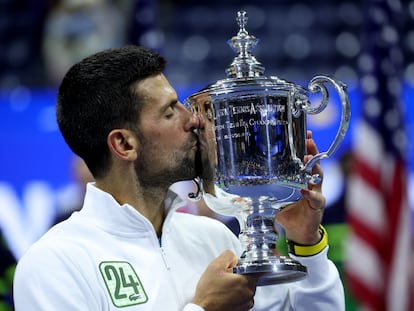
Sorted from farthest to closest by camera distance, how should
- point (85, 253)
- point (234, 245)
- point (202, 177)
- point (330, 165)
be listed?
point (330, 165) → point (234, 245) → point (202, 177) → point (85, 253)

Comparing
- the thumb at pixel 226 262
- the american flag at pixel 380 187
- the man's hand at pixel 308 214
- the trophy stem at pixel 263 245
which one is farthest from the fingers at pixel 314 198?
the american flag at pixel 380 187

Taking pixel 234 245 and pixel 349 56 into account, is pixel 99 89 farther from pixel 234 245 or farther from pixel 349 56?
pixel 349 56

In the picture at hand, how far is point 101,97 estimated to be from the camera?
2.64 m

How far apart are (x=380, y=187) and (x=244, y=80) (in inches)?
126

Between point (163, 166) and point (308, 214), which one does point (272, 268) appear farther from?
point (163, 166)

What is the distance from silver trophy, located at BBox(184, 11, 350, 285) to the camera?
98.6 inches

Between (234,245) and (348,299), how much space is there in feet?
10.9

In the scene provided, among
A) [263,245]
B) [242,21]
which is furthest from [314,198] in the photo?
[242,21]

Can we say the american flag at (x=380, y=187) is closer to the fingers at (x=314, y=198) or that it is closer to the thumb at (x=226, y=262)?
the fingers at (x=314, y=198)

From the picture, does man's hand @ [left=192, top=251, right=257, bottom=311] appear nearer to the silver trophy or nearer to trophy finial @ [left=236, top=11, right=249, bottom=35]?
the silver trophy

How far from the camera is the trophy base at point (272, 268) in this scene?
245 centimetres

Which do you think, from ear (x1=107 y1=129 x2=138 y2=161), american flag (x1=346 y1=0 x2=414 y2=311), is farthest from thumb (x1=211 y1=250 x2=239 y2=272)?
american flag (x1=346 y1=0 x2=414 y2=311)

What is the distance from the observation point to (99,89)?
263 cm

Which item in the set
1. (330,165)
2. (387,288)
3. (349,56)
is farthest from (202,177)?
(349,56)
